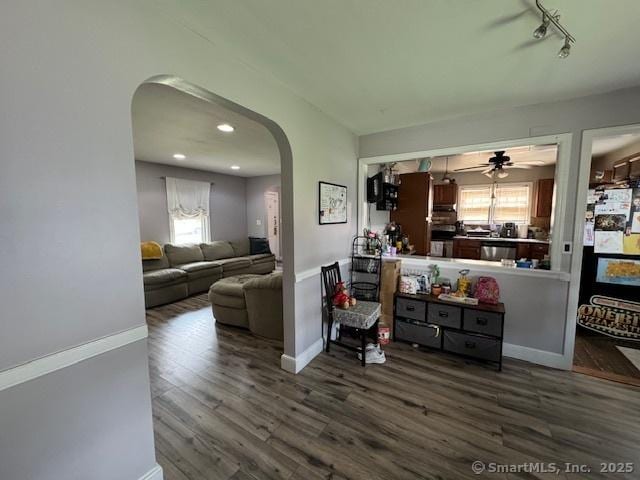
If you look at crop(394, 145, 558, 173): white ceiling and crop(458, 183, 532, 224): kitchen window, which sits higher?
crop(394, 145, 558, 173): white ceiling

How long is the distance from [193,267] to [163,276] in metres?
0.63

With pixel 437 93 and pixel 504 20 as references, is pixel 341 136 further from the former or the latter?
pixel 504 20

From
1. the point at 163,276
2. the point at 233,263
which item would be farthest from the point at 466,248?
the point at 163,276

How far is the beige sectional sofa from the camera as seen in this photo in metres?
4.21

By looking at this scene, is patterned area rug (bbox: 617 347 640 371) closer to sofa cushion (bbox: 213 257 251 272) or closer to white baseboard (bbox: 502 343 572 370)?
white baseboard (bbox: 502 343 572 370)

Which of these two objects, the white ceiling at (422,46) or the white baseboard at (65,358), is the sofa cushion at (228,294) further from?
the white ceiling at (422,46)

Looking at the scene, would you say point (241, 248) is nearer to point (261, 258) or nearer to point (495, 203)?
point (261, 258)

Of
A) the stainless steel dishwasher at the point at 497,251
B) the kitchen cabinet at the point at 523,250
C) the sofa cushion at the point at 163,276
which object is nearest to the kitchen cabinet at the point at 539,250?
the kitchen cabinet at the point at 523,250

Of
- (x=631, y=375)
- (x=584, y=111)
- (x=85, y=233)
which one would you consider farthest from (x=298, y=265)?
(x=631, y=375)

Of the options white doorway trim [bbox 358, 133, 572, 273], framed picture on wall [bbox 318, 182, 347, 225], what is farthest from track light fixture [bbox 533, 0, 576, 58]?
framed picture on wall [bbox 318, 182, 347, 225]

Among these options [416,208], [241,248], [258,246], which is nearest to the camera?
[416,208]

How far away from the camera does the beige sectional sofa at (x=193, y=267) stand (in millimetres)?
4211

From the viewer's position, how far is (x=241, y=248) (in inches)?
253

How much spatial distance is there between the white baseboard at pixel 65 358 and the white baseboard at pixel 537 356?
3.28 metres
